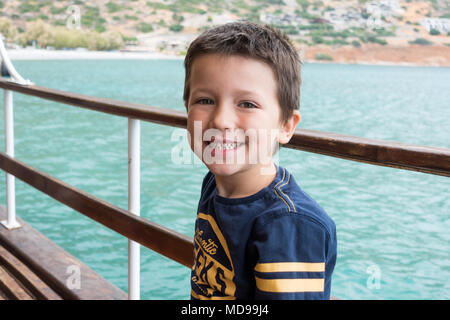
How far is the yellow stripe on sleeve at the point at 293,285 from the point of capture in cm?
60

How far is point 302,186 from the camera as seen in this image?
14.6 meters

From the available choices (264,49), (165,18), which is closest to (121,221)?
(264,49)

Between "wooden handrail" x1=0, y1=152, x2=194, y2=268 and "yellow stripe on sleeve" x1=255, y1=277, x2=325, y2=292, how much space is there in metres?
0.39

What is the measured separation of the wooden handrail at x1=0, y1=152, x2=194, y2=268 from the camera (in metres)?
1.02

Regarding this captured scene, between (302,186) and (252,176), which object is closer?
(252,176)

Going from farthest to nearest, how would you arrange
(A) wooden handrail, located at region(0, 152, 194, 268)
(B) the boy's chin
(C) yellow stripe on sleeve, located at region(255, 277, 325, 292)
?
(A) wooden handrail, located at region(0, 152, 194, 268)
(B) the boy's chin
(C) yellow stripe on sleeve, located at region(255, 277, 325, 292)

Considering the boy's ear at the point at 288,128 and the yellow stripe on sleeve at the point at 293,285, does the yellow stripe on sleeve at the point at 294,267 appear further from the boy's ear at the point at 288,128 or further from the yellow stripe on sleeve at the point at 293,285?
the boy's ear at the point at 288,128

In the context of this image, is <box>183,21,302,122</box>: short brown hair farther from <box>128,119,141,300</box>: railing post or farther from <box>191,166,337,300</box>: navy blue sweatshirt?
<box>128,119,141,300</box>: railing post

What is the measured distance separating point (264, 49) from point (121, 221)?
68 cm

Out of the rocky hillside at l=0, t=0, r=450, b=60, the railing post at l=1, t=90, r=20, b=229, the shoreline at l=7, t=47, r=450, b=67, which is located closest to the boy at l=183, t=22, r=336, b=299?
the railing post at l=1, t=90, r=20, b=229

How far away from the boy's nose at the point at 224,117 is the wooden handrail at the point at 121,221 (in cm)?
37

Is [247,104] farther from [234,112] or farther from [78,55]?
[78,55]

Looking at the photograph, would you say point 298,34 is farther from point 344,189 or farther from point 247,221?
point 247,221

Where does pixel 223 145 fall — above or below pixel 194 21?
below
